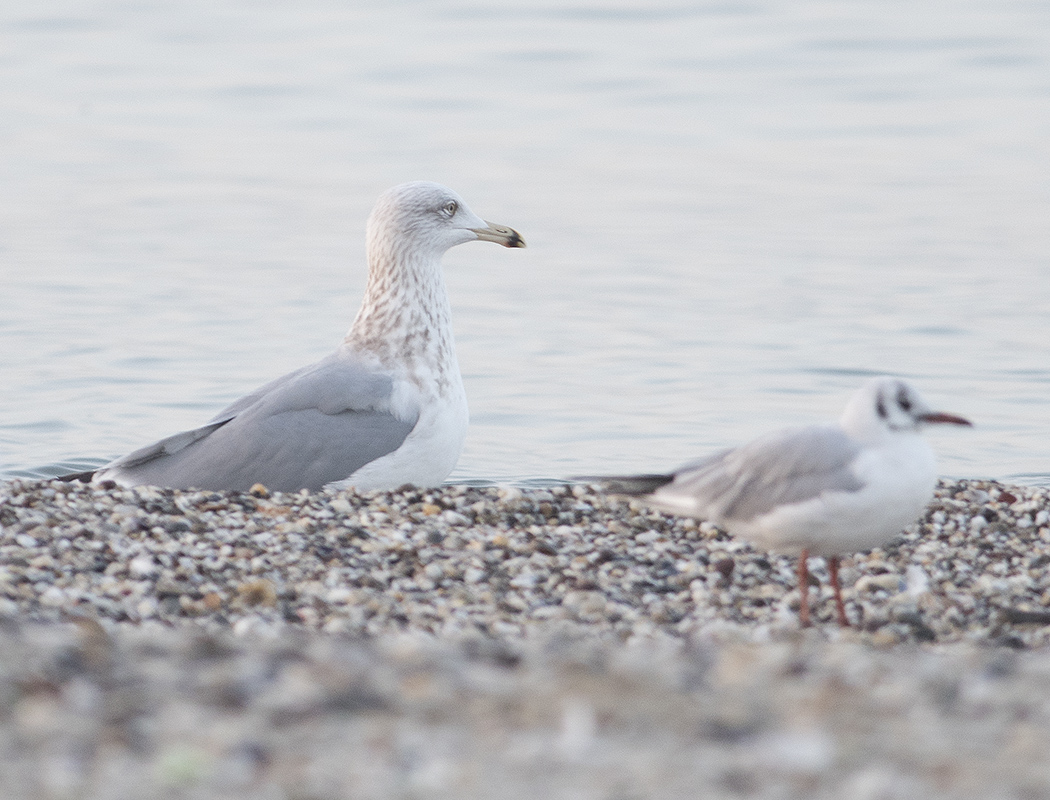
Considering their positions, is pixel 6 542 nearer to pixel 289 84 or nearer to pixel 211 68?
pixel 289 84

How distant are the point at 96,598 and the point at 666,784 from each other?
2.82m

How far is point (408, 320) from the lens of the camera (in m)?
8.26

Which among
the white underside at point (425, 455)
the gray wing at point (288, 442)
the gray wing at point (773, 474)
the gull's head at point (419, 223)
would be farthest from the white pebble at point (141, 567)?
the gull's head at point (419, 223)

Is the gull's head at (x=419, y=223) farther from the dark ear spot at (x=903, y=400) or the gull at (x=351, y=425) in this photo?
the dark ear spot at (x=903, y=400)

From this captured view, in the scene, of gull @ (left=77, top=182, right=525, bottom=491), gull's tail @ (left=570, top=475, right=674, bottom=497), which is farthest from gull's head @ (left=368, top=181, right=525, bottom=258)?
gull's tail @ (left=570, top=475, right=674, bottom=497)

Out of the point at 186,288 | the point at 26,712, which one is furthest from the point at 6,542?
the point at 186,288

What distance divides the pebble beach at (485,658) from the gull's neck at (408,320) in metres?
Result: 1.23

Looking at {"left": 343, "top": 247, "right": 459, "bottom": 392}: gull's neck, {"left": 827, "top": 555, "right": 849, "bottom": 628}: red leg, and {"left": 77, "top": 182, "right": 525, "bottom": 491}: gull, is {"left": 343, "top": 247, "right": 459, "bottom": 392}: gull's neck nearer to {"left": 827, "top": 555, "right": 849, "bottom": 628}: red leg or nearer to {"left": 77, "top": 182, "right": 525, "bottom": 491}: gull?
{"left": 77, "top": 182, "right": 525, "bottom": 491}: gull

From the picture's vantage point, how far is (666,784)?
11.5ft

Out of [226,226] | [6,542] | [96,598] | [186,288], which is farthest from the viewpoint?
[226,226]

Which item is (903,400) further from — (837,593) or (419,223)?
(419,223)

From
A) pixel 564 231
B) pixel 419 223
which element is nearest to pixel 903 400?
A: pixel 419 223

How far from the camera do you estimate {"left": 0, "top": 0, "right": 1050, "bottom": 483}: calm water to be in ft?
37.8

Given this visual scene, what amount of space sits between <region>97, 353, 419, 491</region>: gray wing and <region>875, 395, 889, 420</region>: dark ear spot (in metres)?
2.67
